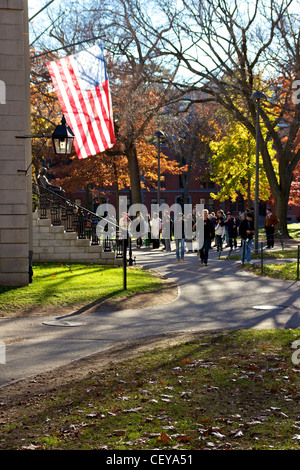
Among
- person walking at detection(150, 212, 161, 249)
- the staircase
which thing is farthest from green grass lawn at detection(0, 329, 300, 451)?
person walking at detection(150, 212, 161, 249)

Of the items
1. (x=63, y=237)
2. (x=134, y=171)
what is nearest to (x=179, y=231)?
(x=63, y=237)

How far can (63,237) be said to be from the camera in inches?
875

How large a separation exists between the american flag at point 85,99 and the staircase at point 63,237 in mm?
3176

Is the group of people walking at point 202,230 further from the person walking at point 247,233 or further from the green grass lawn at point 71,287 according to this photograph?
the green grass lawn at point 71,287

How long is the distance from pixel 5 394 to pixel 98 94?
15.8 meters

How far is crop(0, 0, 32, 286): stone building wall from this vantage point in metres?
16.1

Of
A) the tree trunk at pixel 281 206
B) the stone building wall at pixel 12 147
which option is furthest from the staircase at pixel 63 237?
the tree trunk at pixel 281 206

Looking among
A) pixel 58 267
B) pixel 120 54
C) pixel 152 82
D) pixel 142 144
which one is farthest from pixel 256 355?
pixel 142 144

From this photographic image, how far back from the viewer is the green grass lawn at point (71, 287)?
14514 millimetres

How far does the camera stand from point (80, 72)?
1961cm

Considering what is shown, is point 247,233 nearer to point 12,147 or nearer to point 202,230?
point 202,230

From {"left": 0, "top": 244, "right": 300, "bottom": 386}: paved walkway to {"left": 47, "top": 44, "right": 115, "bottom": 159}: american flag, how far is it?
544cm

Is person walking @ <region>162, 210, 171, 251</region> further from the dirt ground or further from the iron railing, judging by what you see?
the dirt ground
